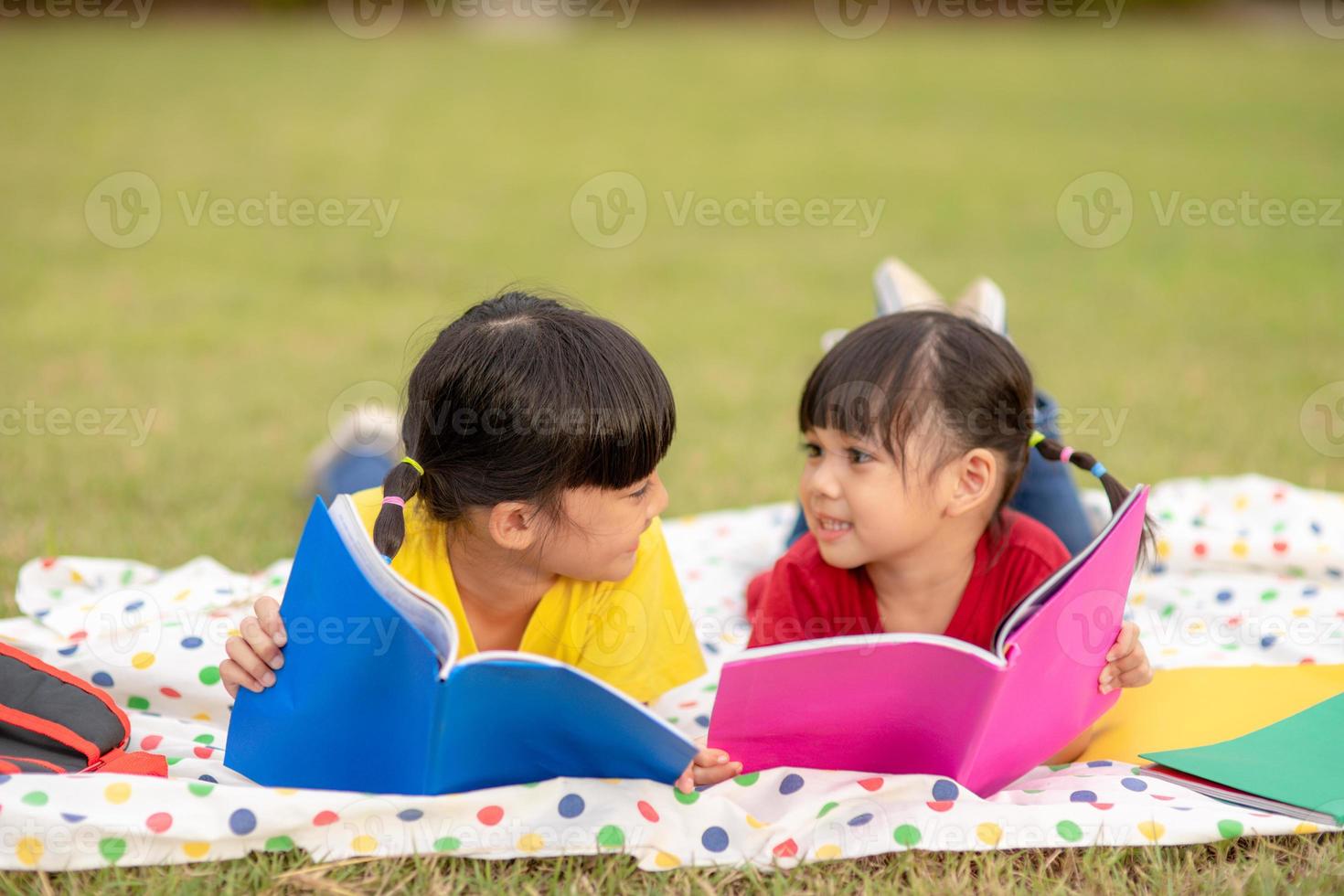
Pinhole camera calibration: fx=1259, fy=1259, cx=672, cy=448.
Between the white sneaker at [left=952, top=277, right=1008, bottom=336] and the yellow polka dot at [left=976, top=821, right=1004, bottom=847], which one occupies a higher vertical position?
the white sneaker at [left=952, top=277, right=1008, bottom=336]

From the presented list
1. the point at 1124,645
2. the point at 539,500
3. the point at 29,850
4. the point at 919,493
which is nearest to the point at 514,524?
the point at 539,500

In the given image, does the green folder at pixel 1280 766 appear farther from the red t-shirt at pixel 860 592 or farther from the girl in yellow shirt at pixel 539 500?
the girl in yellow shirt at pixel 539 500

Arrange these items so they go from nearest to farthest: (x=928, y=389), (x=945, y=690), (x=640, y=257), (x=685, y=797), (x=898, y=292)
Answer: (x=945, y=690) < (x=685, y=797) < (x=928, y=389) < (x=898, y=292) < (x=640, y=257)

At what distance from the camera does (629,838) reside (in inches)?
75.9

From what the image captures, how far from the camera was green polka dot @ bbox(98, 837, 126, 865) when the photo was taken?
6.02 feet

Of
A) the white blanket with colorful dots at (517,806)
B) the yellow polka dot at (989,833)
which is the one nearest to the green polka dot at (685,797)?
the white blanket with colorful dots at (517,806)

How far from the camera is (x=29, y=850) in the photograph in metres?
1.83

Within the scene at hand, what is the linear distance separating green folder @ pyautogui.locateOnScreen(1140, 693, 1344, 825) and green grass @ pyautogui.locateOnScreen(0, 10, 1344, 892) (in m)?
0.08

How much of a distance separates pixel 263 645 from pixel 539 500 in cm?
49

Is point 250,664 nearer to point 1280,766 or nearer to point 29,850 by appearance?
point 29,850

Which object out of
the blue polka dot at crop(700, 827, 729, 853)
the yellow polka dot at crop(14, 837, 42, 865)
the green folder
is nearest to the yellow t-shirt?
the blue polka dot at crop(700, 827, 729, 853)

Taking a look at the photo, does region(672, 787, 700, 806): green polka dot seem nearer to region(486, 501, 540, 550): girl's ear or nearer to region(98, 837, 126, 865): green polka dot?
region(486, 501, 540, 550): girl's ear

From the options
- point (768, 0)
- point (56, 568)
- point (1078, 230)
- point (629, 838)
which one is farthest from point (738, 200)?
Result: point (768, 0)

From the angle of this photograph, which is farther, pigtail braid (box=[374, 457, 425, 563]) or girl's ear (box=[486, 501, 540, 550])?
girl's ear (box=[486, 501, 540, 550])
